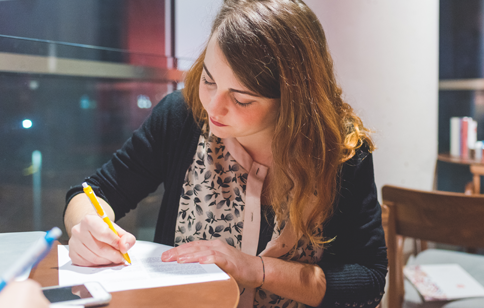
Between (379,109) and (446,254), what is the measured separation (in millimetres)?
856

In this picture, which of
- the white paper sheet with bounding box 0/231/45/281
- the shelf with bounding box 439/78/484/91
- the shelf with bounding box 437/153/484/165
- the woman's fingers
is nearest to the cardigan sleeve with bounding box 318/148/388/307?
the woman's fingers

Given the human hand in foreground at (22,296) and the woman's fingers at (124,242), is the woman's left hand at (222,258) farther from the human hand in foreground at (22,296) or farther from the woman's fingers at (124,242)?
the human hand in foreground at (22,296)

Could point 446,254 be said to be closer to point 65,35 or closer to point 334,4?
point 334,4

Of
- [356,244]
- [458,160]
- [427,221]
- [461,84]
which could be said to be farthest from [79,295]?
[461,84]

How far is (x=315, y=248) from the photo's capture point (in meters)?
1.06

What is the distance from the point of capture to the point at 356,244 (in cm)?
104

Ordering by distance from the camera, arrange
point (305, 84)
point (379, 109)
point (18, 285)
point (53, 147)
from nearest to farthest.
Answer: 1. point (18, 285)
2. point (305, 84)
3. point (53, 147)
4. point (379, 109)

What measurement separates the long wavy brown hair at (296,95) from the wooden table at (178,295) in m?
0.40

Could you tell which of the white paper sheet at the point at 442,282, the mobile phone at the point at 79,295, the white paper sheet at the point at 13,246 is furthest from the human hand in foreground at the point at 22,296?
the white paper sheet at the point at 442,282

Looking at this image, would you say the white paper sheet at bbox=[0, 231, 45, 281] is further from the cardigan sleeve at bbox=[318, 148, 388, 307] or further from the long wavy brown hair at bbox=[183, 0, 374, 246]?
the cardigan sleeve at bbox=[318, 148, 388, 307]

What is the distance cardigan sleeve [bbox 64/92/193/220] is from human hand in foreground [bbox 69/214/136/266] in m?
0.37

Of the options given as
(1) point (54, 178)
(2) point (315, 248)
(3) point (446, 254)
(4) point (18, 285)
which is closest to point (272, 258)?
(2) point (315, 248)

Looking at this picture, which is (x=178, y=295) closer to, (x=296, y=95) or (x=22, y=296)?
(x=22, y=296)

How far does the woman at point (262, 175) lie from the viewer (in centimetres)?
86
